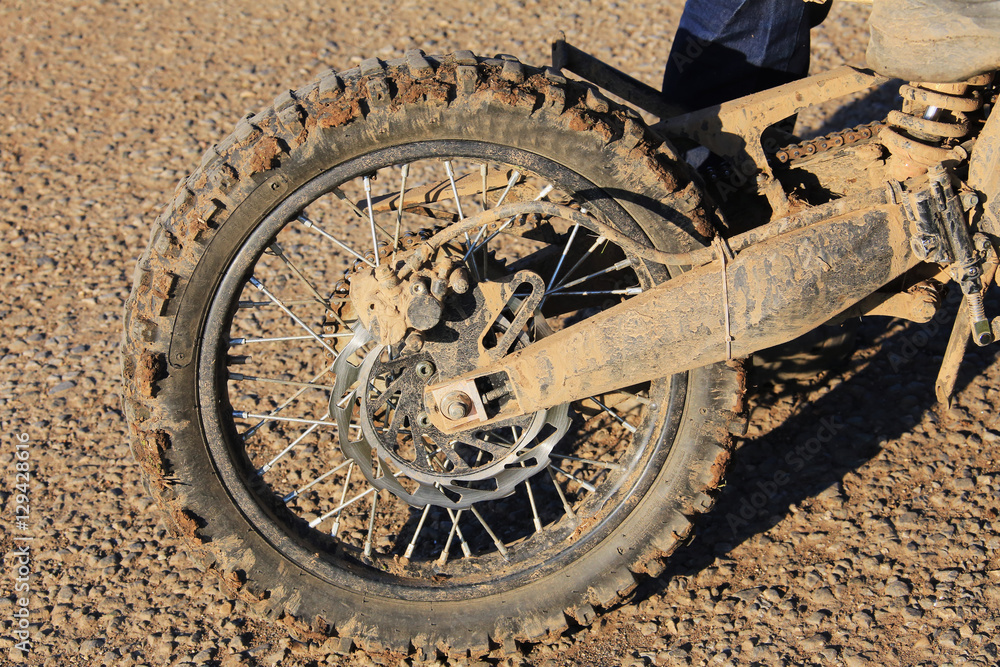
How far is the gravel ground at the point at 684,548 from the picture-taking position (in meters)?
2.85

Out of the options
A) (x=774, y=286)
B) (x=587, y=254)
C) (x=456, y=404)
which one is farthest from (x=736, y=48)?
(x=456, y=404)

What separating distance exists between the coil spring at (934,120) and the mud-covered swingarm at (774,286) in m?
0.10

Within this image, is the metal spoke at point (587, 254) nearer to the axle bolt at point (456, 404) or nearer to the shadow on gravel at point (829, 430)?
the axle bolt at point (456, 404)

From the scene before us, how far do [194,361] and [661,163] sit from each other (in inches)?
55.9

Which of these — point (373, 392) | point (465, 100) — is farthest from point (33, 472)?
point (465, 100)

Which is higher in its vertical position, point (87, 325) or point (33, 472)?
point (87, 325)

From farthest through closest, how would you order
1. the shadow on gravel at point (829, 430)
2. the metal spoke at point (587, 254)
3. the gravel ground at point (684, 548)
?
the shadow on gravel at point (829, 430)
the gravel ground at point (684, 548)
the metal spoke at point (587, 254)

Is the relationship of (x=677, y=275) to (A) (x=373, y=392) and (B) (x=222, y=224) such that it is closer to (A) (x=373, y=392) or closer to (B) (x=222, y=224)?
(A) (x=373, y=392)

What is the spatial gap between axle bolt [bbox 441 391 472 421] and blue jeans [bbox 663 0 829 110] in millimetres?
1591

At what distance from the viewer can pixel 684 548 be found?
3.16 metres

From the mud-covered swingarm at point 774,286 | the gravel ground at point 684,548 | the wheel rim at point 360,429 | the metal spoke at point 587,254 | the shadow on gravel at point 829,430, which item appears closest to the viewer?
the mud-covered swingarm at point 774,286

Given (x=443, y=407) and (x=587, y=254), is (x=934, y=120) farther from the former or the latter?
(x=443, y=407)

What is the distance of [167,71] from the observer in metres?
A: 5.96

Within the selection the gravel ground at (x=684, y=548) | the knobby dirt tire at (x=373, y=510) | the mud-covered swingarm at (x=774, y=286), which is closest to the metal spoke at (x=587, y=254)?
the knobby dirt tire at (x=373, y=510)
